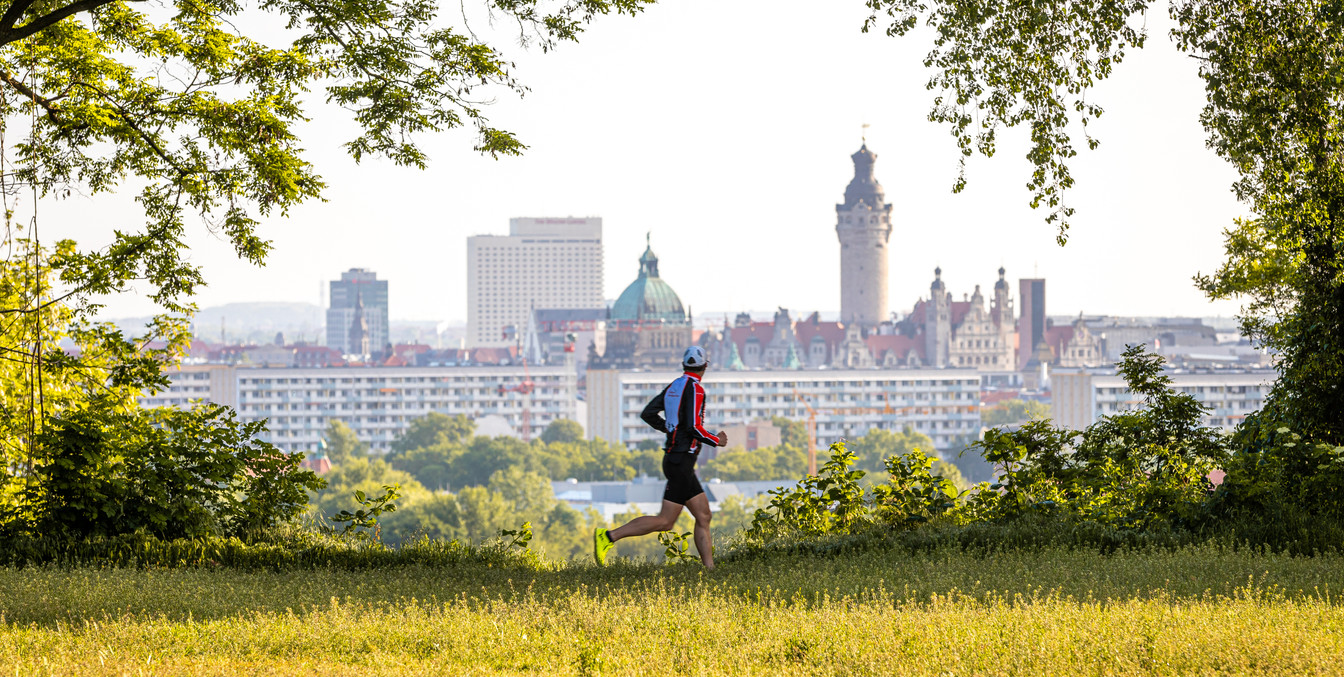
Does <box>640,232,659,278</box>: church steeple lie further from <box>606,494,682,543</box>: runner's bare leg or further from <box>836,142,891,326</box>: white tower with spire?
<box>606,494,682,543</box>: runner's bare leg

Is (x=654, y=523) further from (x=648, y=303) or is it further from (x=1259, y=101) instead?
(x=648, y=303)

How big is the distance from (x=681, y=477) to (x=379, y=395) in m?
168

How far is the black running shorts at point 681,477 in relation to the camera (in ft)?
19.9

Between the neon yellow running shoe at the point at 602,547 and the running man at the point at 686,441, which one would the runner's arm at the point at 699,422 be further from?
the neon yellow running shoe at the point at 602,547

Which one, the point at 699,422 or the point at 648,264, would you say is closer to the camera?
the point at 699,422

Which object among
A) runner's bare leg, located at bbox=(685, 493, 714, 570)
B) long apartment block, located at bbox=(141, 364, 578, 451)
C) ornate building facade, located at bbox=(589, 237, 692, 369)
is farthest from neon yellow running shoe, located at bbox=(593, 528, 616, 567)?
Answer: long apartment block, located at bbox=(141, 364, 578, 451)

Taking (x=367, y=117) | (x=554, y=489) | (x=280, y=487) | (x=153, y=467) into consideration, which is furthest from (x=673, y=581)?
(x=554, y=489)

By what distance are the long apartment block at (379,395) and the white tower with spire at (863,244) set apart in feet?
151

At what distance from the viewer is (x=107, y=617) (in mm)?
4805

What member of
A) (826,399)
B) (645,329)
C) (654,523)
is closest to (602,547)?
(654,523)

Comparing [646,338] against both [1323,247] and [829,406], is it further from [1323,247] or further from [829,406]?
[1323,247]

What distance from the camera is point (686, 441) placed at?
19.9ft

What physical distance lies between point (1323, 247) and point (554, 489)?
90073 mm

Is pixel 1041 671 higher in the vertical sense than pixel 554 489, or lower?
higher
